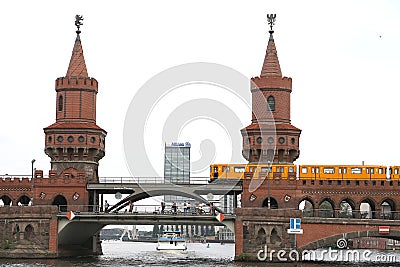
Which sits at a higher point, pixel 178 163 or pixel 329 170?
pixel 178 163

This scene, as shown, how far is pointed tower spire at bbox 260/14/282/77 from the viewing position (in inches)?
4171

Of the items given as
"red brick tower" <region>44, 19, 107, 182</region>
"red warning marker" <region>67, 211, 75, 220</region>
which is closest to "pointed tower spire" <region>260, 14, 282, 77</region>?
"red brick tower" <region>44, 19, 107, 182</region>

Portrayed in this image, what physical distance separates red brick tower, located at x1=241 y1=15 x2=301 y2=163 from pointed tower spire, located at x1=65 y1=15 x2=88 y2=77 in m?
21.9

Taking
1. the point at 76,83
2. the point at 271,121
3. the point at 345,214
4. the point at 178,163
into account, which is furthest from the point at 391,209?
the point at 178,163

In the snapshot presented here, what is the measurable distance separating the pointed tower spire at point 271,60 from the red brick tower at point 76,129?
72.5ft

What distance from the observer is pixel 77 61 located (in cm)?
10475

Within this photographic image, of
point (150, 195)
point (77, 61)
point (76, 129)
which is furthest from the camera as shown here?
point (77, 61)

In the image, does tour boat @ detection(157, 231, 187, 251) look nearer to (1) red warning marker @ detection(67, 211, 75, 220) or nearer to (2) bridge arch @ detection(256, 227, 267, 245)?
(1) red warning marker @ detection(67, 211, 75, 220)

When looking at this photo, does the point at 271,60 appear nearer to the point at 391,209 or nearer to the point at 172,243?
the point at 391,209

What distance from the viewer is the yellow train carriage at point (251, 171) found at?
96.2m

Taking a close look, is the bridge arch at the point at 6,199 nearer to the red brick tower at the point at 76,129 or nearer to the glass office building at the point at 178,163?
the red brick tower at the point at 76,129

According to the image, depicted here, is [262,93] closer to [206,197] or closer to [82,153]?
[206,197]

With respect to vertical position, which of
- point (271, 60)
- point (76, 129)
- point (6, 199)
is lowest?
point (6, 199)

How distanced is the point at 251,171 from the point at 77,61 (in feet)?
88.1
